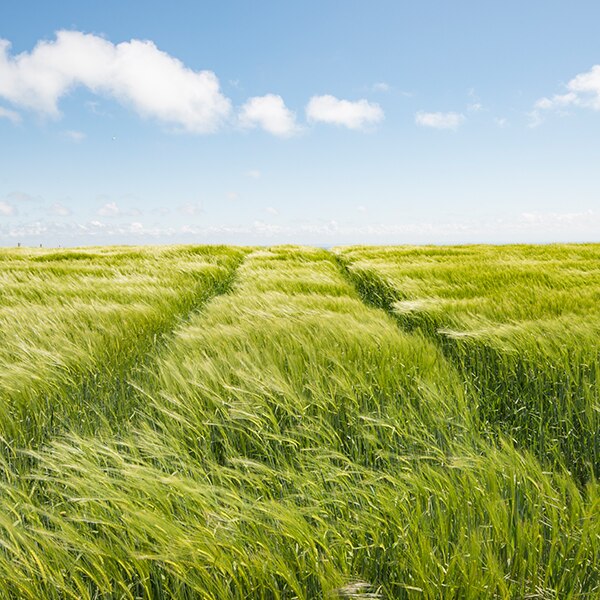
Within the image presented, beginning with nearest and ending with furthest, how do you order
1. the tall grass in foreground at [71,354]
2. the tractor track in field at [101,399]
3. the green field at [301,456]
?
the green field at [301,456] < the tractor track in field at [101,399] < the tall grass in foreground at [71,354]

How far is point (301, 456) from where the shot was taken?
106 cm

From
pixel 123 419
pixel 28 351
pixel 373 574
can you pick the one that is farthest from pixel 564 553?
pixel 28 351

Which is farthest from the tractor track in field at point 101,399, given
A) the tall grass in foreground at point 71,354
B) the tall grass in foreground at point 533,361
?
the tall grass in foreground at point 533,361

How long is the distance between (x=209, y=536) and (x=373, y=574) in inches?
12.8

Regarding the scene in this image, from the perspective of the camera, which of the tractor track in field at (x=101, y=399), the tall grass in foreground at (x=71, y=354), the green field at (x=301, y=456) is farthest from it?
the tall grass in foreground at (x=71, y=354)

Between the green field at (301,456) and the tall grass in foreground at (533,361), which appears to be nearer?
the green field at (301,456)

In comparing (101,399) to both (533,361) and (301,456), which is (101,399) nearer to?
(301,456)

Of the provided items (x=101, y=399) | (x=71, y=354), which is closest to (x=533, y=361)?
(x=101, y=399)

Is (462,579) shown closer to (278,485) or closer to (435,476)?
(435,476)

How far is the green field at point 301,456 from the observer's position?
72 cm

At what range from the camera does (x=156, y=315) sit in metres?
2.65

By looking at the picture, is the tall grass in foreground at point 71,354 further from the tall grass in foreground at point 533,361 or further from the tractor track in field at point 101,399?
the tall grass in foreground at point 533,361

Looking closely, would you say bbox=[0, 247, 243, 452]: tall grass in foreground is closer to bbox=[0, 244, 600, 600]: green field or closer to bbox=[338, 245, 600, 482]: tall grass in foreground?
bbox=[0, 244, 600, 600]: green field

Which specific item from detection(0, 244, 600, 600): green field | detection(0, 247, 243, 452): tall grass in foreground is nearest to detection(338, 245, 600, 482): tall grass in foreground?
detection(0, 244, 600, 600): green field
